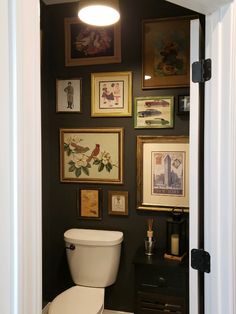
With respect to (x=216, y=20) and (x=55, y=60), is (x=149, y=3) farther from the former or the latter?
(x=216, y=20)

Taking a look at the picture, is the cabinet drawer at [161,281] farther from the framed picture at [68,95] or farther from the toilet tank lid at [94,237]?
the framed picture at [68,95]

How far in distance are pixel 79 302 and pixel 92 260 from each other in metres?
0.33

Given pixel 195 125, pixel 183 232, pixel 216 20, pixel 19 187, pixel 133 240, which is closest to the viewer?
pixel 19 187

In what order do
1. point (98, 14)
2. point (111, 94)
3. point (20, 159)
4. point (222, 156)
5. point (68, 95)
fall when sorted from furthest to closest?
point (68, 95)
point (111, 94)
point (98, 14)
point (222, 156)
point (20, 159)

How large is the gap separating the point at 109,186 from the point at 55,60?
1.19 meters

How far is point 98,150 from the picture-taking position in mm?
2641

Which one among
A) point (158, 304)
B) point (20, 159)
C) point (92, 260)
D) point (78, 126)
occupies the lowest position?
point (158, 304)

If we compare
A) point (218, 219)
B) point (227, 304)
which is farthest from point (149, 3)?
point (227, 304)

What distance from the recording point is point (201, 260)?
3.99 ft

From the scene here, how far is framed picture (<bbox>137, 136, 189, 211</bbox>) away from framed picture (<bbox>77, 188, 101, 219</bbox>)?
36cm

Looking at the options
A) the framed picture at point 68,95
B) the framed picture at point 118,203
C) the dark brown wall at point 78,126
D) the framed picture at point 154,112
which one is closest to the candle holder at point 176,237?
the dark brown wall at point 78,126

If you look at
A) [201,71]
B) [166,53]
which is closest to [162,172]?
[166,53]

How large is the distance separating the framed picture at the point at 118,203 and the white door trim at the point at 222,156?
1430 mm

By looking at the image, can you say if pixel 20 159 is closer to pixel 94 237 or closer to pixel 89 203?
pixel 94 237
